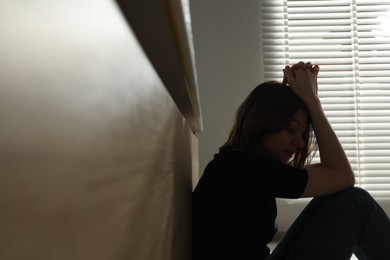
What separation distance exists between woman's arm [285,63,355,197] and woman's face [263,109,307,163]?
0.03 m

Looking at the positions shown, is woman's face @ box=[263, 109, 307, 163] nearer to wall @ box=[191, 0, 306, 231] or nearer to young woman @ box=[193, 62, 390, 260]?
young woman @ box=[193, 62, 390, 260]

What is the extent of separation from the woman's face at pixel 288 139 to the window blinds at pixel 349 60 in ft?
3.05

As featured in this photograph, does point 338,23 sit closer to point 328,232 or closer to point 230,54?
point 230,54

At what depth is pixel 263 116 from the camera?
3.03 ft

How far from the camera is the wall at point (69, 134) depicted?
76 millimetres

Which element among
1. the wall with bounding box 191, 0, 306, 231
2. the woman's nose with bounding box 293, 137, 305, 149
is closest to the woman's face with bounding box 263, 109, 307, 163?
the woman's nose with bounding box 293, 137, 305, 149

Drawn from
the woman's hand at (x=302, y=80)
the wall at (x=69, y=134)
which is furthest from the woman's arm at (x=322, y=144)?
the wall at (x=69, y=134)

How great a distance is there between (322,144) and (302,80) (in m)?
0.14

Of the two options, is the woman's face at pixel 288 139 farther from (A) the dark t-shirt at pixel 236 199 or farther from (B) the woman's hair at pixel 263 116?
(A) the dark t-shirt at pixel 236 199

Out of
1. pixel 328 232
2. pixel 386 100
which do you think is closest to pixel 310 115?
pixel 328 232

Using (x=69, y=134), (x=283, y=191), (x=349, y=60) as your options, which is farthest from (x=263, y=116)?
(x=349, y=60)

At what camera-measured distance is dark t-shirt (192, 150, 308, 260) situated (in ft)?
2.61

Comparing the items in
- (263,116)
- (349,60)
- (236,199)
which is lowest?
(236,199)

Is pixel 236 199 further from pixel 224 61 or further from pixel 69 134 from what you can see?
pixel 224 61
